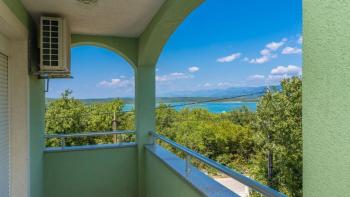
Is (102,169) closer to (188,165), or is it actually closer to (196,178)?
(188,165)

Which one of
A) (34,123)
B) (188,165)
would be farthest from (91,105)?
(188,165)

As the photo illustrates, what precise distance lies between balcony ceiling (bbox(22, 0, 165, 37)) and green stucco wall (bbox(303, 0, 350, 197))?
1739mm

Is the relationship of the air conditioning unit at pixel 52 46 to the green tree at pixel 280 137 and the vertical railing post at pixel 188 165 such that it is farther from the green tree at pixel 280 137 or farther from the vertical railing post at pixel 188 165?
the green tree at pixel 280 137

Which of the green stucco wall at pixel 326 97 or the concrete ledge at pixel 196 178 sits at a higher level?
the green stucco wall at pixel 326 97

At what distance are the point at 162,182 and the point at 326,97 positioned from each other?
230 cm

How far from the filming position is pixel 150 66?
138 inches

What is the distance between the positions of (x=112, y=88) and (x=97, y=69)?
269 cm

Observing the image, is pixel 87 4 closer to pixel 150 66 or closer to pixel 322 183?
pixel 150 66

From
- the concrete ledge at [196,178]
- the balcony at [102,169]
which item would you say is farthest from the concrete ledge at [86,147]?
the concrete ledge at [196,178]

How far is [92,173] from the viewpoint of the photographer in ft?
11.1

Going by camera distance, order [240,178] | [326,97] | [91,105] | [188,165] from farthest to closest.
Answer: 1. [91,105]
2. [188,165]
3. [240,178]
4. [326,97]

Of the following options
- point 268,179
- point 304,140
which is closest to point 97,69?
point 268,179

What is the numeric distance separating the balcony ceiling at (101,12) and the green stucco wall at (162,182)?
148 cm

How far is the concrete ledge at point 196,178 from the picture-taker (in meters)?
1.74
